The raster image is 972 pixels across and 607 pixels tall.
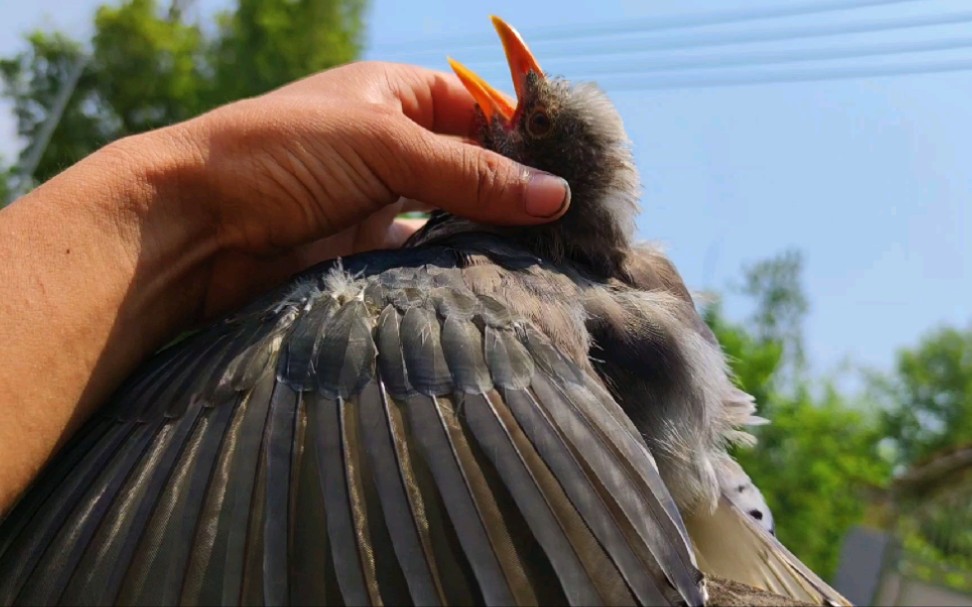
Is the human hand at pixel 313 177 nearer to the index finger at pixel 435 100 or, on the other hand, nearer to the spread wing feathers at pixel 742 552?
the index finger at pixel 435 100

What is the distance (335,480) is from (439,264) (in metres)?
0.74

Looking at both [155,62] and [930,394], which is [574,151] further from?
[930,394]

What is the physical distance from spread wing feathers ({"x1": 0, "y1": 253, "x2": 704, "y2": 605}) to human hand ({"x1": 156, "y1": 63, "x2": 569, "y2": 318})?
2.13ft

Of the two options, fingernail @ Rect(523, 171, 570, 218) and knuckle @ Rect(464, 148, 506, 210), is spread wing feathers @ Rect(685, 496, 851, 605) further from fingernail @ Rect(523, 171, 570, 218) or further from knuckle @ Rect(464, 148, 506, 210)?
knuckle @ Rect(464, 148, 506, 210)

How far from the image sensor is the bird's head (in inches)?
105

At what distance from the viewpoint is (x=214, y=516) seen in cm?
164

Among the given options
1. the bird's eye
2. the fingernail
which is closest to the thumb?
the fingernail

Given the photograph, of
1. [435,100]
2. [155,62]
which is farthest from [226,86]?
[435,100]

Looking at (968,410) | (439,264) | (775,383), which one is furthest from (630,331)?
(968,410)

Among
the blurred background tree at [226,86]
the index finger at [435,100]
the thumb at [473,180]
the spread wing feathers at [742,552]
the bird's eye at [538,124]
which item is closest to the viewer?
the spread wing feathers at [742,552]

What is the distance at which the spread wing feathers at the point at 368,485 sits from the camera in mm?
1559

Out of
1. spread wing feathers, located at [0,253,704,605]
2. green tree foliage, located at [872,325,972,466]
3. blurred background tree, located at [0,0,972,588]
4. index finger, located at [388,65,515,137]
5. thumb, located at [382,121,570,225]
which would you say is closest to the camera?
spread wing feathers, located at [0,253,704,605]

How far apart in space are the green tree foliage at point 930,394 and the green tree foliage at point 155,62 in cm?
2817

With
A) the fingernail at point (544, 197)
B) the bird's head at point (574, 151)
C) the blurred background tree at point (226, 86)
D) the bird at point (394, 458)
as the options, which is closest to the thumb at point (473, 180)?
the fingernail at point (544, 197)
